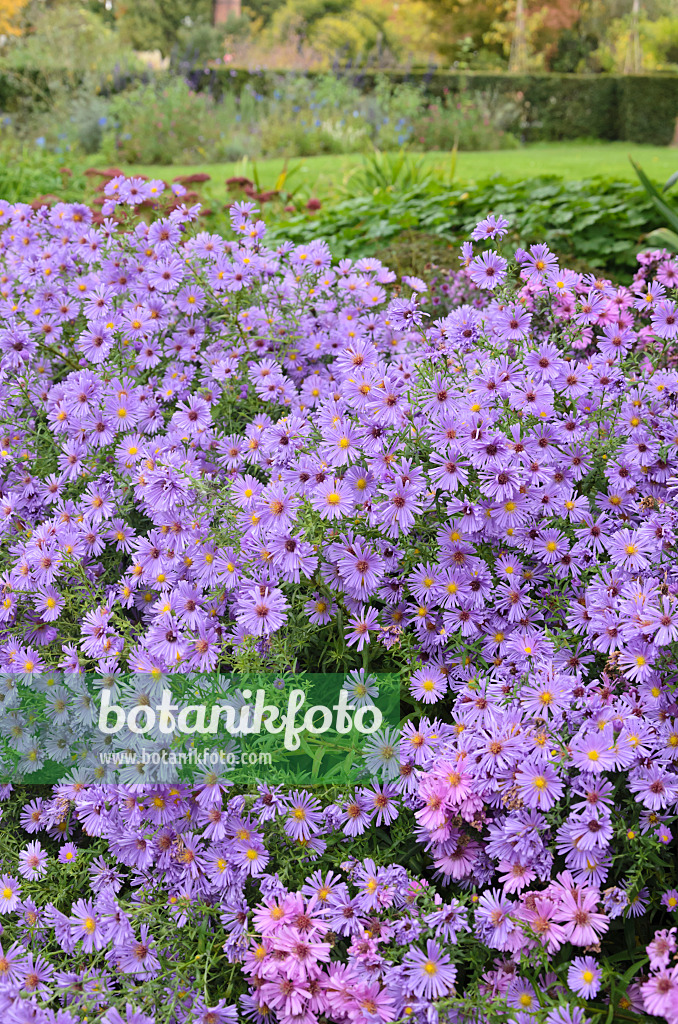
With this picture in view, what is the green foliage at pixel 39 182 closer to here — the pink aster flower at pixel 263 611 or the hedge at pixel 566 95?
the pink aster flower at pixel 263 611

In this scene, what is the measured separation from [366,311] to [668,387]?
859mm

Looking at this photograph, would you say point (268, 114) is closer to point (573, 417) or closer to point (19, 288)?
point (19, 288)

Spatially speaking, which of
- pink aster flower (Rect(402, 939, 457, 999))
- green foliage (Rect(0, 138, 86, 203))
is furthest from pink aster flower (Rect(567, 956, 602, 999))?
green foliage (Rect(0, 138, 86, 203))

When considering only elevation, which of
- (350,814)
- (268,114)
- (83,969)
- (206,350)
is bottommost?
(83,969)

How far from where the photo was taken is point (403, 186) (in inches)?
219

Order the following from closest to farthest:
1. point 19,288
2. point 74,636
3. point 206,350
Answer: point 74,636 < point 206,350 < point 19,288

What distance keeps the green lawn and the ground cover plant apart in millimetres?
5058

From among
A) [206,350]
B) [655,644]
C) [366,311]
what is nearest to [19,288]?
[206,350]

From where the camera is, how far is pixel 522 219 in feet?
13.4

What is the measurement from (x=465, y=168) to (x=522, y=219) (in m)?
4.98

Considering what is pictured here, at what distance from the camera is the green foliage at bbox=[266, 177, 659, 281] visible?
4083 millimetres

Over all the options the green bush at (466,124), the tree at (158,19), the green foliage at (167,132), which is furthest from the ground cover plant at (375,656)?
the tree at (158,19)

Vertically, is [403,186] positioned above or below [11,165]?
below

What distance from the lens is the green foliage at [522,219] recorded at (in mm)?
4083
